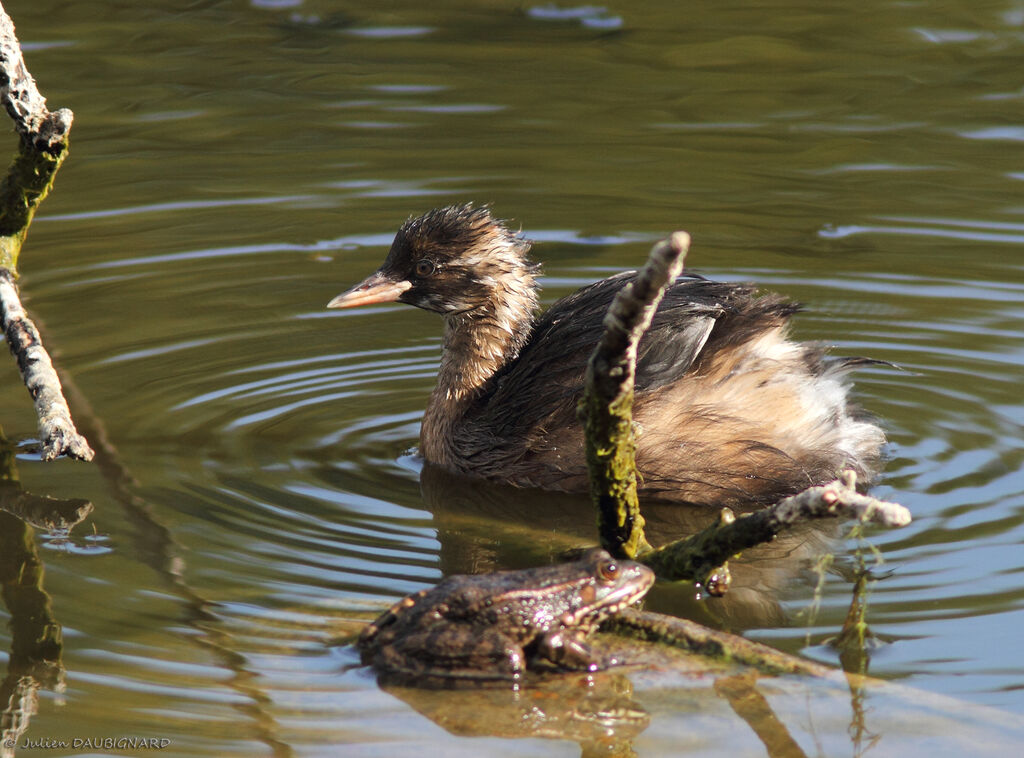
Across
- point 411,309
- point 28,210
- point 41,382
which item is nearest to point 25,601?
point 41,382

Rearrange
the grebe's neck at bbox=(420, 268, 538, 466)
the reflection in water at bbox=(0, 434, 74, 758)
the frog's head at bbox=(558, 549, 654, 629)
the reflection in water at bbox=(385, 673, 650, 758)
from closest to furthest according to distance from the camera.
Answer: the reflection in water at bbox=(385, 673, 650, 758) → the reflection in water at bbox=(0, 434, 74, 758) → the frog's head at bbox=(558, 549, 654, 629) → the grebe's neck at bbox=(420, 268, 538, 466)

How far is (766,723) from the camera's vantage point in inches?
165

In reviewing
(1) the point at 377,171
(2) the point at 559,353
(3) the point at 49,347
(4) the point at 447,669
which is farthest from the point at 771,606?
(1) the point at 377,171

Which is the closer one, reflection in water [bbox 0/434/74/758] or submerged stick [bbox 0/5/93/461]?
reflection in water [bbox 0/434/74/758]

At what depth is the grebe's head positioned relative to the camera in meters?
6.80

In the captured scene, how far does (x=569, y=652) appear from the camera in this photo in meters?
4.45

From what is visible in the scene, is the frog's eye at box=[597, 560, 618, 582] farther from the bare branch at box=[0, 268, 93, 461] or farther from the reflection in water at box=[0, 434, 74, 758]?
the bare branch at box=[0, 268, 93, 461]

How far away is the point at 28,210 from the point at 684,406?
9.42ft

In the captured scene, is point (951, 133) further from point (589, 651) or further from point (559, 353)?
point (589, 651)

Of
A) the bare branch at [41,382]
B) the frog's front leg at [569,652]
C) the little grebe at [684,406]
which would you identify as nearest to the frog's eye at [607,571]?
the frog's front leg at [569,652]

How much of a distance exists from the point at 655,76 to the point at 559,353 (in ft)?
19.0

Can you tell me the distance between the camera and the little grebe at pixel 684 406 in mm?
5914

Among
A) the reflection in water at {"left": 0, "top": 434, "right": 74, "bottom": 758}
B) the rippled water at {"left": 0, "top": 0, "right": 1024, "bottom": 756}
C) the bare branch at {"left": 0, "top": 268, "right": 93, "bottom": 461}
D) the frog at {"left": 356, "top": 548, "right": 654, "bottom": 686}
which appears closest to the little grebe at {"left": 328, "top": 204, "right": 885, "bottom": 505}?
the rippled water at {"left": 0, "top": 0, "right": 1024, "bottom": 756}

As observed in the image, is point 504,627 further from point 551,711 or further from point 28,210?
point 28,210
